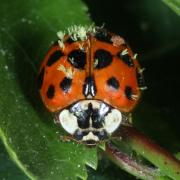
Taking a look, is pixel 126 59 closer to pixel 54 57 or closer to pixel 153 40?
pixel 54 57

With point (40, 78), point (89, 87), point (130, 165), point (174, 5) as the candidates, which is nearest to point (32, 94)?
point (40, 78)

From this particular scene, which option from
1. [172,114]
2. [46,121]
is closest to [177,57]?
[172,114]

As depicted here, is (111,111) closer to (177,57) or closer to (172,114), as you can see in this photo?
(172,114)

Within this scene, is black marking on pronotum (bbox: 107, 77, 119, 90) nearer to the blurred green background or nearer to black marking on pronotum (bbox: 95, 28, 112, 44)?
black marking on pronotum (bbox: 95, 28, 112, 44)

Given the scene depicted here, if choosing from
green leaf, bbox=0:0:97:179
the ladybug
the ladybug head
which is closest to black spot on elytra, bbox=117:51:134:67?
the ladybug

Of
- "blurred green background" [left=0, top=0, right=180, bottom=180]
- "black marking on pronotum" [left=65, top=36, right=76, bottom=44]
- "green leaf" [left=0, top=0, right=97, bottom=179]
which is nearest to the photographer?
"green leaf" [left=0, top=0, right=97, bottom=179]

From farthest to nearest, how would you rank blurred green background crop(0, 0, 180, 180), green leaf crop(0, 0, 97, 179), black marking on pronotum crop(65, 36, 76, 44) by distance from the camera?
blurred green background crop(0, 0, 180, 180) < black marking on pronotum crop(65, 36, 76, 44) < green leaf crop(0, 0, 97, 179)
